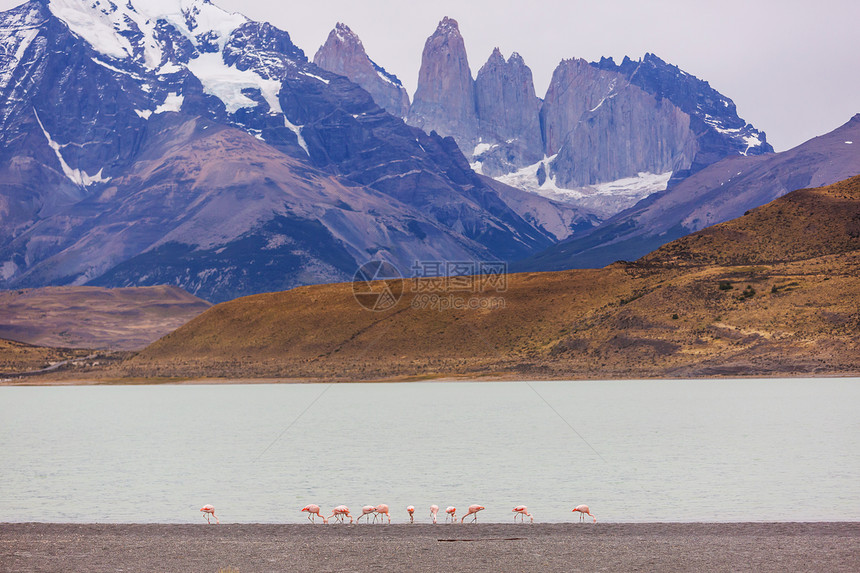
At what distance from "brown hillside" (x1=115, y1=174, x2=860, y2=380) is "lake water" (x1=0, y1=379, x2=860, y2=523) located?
28408 millimetres

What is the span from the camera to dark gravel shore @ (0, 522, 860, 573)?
25828 mm

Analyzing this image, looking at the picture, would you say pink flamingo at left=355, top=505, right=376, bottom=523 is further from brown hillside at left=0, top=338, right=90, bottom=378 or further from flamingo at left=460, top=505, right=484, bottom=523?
brown hillside at left=0, top=338, right=90, bottom=378

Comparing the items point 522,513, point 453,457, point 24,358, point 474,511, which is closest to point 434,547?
point 474,511

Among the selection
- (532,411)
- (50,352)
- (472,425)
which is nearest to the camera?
(472,425)

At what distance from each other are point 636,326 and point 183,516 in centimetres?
11651

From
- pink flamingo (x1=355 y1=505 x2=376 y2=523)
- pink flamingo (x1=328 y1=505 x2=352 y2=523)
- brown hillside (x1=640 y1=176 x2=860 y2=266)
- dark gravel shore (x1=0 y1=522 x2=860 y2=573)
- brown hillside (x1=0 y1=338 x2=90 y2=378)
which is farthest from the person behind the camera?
brown hillside (x1=0 y1=338 x2=90 y2=378)

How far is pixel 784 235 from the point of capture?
170375mm

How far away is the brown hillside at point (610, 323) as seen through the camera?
5226 inches

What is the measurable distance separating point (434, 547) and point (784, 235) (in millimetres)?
156142

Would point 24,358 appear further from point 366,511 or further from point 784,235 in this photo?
point 366,511

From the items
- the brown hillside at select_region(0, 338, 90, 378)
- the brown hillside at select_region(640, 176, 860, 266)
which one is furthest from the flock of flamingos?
the brown hillside at select_region(0, 338, 90, 378)

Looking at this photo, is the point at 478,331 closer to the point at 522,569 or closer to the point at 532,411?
the point at 532,411

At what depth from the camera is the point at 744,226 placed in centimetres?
17738

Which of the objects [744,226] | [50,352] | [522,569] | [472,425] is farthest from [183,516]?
[50,352]
